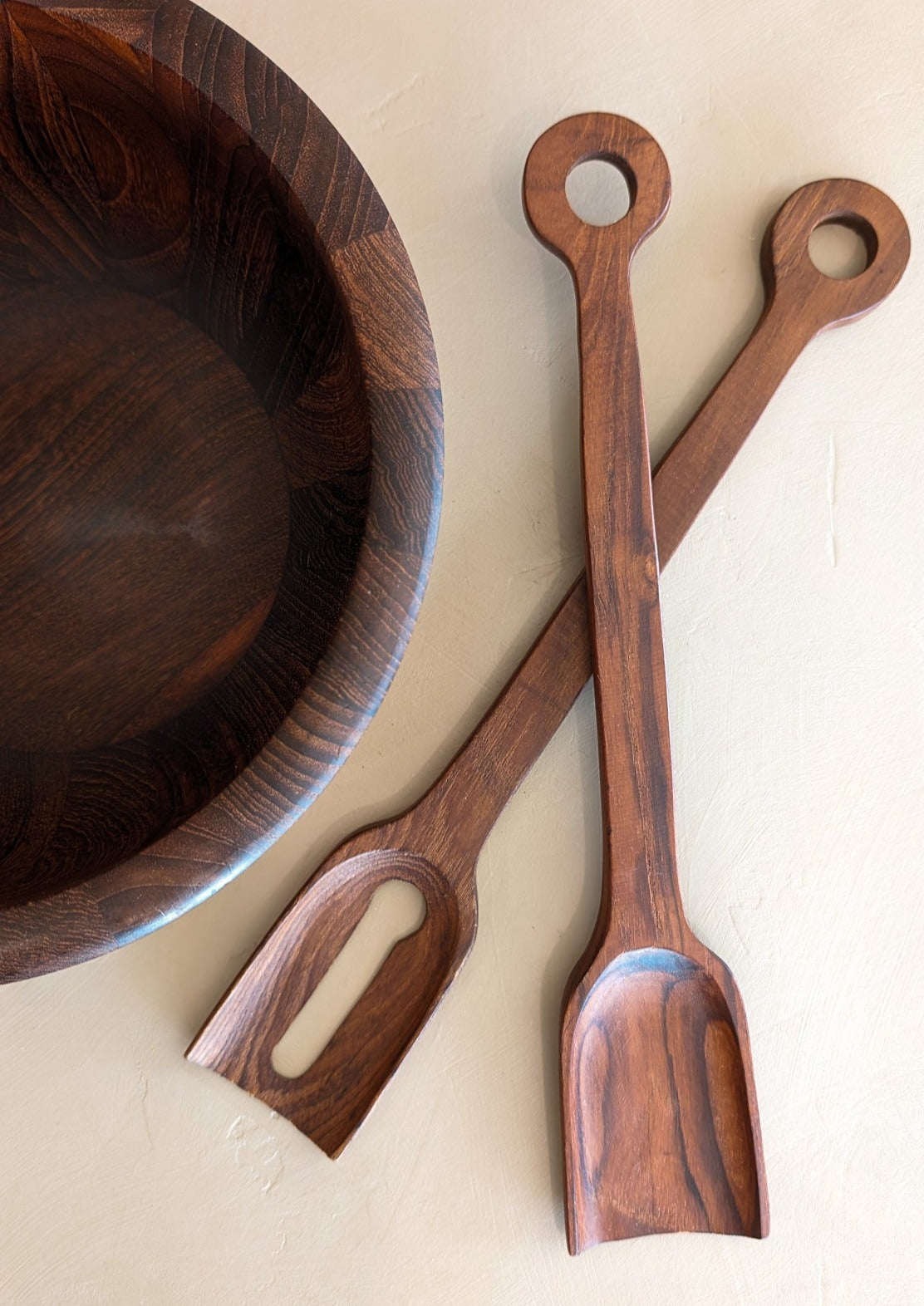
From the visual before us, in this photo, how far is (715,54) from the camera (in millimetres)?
688

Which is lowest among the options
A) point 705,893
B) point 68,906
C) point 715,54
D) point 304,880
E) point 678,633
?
point 68,906

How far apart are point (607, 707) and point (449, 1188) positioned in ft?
1.04

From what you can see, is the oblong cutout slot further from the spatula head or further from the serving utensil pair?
the spatula head

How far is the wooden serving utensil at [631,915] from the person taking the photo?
604 millimetres

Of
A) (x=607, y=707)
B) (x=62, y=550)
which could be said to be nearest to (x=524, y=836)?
(x=607, y=707)

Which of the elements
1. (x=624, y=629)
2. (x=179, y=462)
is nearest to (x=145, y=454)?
(x=179, y=462)

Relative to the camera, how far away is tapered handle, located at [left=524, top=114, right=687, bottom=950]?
1.98ft

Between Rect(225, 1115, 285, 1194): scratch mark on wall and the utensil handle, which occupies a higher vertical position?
the utensil handle

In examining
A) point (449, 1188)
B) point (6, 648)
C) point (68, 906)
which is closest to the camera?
point (68, 906)

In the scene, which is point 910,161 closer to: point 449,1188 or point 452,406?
point 452,406

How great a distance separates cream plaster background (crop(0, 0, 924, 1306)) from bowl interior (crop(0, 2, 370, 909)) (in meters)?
0.15

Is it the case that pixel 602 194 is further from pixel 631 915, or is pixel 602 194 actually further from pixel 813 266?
pixel 631 915

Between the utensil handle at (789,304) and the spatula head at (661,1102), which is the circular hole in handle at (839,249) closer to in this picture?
the utensil handle at (789,304)

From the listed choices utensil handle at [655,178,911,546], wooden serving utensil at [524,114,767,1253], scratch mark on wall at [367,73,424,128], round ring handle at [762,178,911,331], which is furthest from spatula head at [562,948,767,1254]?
scratch mark on wall at [367,73,424,128]
